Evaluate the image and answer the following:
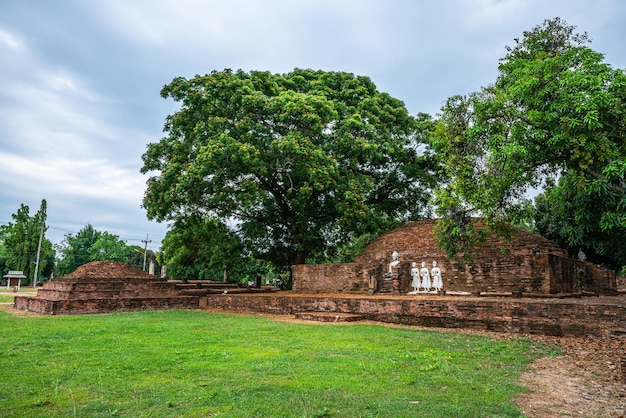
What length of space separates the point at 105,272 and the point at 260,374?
42.3 ft

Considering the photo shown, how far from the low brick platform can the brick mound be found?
21.6 feet

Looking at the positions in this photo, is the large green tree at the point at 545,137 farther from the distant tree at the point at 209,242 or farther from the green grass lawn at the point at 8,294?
the green grass lawn at the point at 8,294

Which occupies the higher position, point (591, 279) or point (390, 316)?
point (591, 279)

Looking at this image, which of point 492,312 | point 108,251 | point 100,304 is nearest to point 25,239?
point 108,251

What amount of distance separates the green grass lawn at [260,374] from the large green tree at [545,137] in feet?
12.1

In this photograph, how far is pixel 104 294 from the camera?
14.5 meters

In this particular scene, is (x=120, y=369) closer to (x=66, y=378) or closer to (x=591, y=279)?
(x=66, y=378)

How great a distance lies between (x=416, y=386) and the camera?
14.7 ft

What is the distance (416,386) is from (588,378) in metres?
2.30

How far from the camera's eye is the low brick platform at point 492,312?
7.83 m

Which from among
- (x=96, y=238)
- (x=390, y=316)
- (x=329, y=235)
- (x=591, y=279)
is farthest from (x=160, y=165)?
(x=96, y=238)

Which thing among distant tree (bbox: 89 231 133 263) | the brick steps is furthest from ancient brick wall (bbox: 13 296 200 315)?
distant tree (bbox: 89 231 133 263)

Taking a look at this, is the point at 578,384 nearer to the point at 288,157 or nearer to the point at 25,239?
the point at 288,157

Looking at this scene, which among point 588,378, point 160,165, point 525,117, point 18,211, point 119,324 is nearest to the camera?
point 588,378
